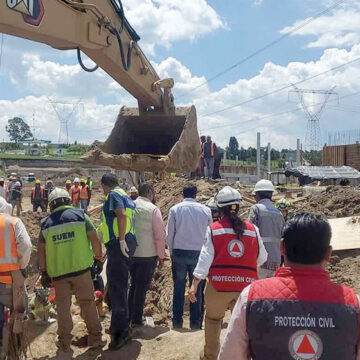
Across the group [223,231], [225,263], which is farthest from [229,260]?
[223,231]

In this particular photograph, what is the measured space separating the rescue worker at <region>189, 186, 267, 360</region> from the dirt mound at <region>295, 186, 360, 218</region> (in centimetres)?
956

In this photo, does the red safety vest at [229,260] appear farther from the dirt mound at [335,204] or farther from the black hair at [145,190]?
the dirt mound at [335,204]

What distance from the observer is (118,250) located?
204 inches

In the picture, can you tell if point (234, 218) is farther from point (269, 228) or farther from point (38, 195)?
point (38, 195)

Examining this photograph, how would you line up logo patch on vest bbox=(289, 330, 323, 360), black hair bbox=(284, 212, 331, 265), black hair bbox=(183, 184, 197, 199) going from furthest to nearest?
1. black hair bbox=(183, 184, 197, 199)
2. black hair bbox=(284, 212, 331, 265)
3. logo patch on vest bbox=(289, 330, 323, 360)

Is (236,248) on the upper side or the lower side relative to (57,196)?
lower

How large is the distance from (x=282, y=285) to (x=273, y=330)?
18 centimetres

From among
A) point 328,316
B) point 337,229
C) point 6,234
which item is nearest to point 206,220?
point 6,234

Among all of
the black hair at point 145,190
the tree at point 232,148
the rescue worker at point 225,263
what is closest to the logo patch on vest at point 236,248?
the rescue worker at point 225,263

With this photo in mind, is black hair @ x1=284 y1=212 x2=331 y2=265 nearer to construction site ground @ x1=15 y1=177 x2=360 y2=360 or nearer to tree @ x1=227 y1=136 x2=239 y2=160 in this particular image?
construction site ground @ x1=15 y1=177 x2=360 y2=360

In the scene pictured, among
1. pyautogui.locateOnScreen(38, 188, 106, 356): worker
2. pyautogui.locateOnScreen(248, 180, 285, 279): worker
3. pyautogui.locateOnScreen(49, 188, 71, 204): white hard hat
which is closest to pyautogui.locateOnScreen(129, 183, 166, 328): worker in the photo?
pyautogui.locateOnScreen(38, 188, 106, 356): worker

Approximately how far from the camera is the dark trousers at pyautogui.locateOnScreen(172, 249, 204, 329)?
5965 mm

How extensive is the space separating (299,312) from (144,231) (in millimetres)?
3801

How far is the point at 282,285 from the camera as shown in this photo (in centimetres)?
208
